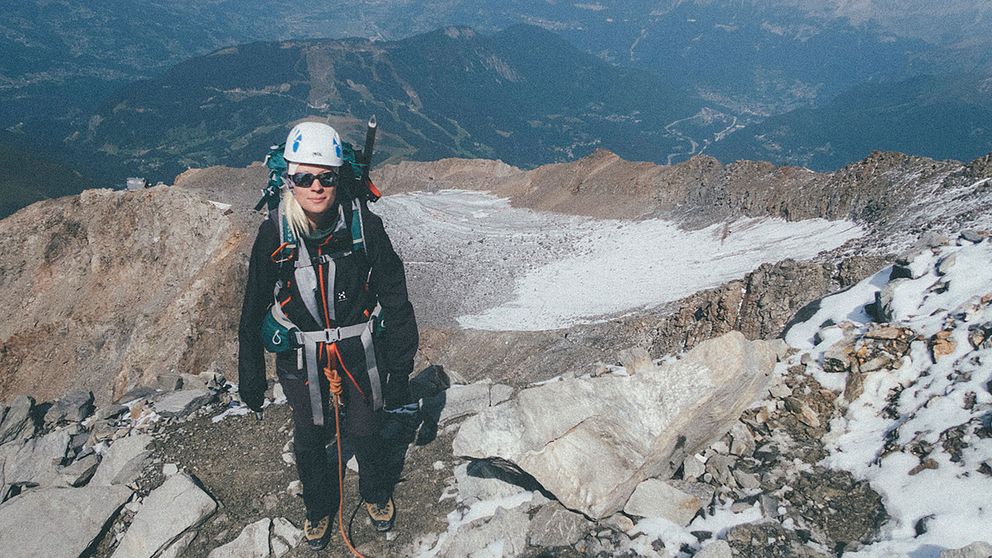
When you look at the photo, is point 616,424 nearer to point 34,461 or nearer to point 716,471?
point 716,471

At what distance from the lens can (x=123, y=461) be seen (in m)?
7.12

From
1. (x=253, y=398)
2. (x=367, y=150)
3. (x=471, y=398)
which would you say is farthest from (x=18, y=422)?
(x=367, y=150)

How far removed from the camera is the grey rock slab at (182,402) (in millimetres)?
8266

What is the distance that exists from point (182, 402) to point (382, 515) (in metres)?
5.00

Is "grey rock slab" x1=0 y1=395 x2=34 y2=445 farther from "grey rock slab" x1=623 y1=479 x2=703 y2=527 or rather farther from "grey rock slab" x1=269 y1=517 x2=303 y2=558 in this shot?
"grey rock slab" x1=623 y1=479 x2=703 y2=527

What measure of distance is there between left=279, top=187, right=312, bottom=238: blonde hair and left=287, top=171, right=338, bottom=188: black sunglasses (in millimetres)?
143

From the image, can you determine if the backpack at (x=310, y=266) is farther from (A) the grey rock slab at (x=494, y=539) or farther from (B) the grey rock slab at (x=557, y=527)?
(B) the grey rock slab at (x=557, y=527)

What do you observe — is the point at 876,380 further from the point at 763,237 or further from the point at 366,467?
the point at 763,237

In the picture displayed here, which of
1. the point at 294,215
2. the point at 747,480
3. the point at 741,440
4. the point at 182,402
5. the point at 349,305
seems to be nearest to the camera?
the point at 294,215

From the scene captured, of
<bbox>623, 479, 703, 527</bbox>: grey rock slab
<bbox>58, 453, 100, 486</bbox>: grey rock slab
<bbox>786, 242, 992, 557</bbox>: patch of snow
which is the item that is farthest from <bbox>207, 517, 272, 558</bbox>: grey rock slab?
<bbox>786, 242, 992, 557</bbox>: patch of snow

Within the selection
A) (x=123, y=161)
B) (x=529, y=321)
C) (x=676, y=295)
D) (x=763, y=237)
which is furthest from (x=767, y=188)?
(x=123, y=161)

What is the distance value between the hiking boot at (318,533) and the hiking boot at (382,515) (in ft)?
1.52

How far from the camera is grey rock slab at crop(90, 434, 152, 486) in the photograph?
6812 millimetres

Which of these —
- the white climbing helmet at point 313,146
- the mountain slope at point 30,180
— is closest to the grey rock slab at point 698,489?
the white climbing helmet at point 313,146
